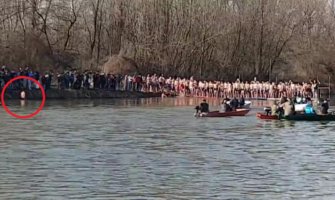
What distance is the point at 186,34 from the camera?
256 feet

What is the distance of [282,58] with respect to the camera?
83562mm

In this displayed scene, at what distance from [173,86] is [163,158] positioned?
43.0 m

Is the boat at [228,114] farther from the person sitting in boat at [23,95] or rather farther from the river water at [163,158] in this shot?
the person sitting in boat at [23,95]

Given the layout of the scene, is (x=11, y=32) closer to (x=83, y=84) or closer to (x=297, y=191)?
(x=83, y=84)

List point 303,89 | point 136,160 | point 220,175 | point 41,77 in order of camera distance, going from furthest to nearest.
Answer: point 303,89 < point 41,77 < point 136,160 < point 220,175

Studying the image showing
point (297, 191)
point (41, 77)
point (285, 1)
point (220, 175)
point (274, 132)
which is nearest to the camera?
point (297, 191)

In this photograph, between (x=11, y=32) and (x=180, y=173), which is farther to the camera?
(x=11, y=32)

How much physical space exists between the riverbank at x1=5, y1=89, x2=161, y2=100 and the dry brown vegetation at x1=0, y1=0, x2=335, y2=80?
25.4 feet

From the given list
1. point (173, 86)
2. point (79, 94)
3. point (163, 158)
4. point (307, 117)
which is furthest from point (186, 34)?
point (163, 158)

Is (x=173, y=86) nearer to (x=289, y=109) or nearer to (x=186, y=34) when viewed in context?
(x=186, y=34)

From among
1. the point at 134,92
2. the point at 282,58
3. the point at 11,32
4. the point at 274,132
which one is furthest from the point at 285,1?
the point at 274,132

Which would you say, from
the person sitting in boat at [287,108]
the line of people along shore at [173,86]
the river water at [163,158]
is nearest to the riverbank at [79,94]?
the line of people along shore at [173,86]

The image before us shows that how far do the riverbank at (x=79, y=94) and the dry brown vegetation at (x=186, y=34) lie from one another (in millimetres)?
7735

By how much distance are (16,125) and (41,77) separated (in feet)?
74.3
